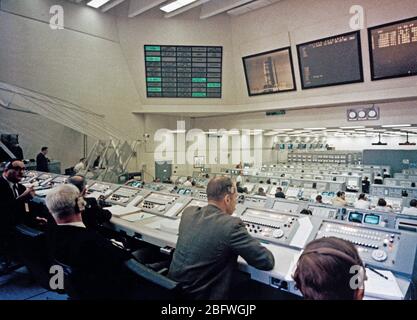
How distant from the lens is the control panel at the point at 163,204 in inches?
95.8

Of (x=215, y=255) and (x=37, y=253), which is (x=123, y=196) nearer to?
(x=37, y=253)

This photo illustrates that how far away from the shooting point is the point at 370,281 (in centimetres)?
126

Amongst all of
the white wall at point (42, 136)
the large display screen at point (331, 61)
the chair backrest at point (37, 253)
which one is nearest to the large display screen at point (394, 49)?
the large display screen at point (331, 61)

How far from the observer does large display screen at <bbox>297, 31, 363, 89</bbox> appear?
5.46 m

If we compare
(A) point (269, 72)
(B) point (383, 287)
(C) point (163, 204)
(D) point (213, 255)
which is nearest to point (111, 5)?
(A) point (269, 72)

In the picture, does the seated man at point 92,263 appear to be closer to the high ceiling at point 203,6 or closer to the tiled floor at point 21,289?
the tiled floor at point 21,289

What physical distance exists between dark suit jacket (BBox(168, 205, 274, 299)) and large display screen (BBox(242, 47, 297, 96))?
18.9 ft

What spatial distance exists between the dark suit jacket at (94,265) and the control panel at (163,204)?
40.7 inches

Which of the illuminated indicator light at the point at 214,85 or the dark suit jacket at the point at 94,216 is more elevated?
the illuminated indicator light at the point at 214,85

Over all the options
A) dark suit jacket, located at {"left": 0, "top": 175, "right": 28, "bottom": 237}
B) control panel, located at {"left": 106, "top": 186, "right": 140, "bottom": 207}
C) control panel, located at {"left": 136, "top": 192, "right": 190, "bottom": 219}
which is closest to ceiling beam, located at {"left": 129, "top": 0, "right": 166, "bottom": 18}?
control panel, located at {"left": 106, "top": 186, "right": 140, "bottom": 207}

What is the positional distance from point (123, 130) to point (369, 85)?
579 centimetres

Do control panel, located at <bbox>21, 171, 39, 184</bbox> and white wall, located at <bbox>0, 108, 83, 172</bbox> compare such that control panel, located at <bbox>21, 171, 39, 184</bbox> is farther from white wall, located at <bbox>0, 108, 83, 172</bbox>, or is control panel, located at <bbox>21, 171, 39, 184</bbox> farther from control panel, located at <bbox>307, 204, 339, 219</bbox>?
control panel, located at <bbox>307, 204, 339, 219</bbox>
